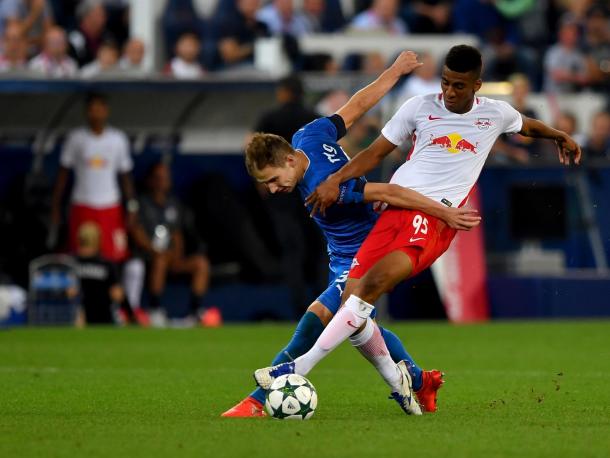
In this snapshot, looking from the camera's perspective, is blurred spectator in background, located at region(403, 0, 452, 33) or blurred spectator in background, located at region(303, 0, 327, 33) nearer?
blurred spectator in background, located at region(303, 0, 327, 33)

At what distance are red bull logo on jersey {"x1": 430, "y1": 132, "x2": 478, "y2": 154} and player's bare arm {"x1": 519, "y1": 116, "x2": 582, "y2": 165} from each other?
0.45 meters

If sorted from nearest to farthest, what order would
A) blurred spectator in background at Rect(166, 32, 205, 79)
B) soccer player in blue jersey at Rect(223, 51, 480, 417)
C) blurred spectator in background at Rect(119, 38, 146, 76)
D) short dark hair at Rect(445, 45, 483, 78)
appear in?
soccer player in blue jersey at Rect(223, 51, 480, 417), short dark hair at Rect(445, 45, 483, 78), blurred spectator in background at Rect(119, 38, 146, 76), blurred spectator in background at Rect(166, 32, 205, 79)

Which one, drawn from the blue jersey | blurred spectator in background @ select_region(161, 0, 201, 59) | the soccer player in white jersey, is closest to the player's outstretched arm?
the blue jersey

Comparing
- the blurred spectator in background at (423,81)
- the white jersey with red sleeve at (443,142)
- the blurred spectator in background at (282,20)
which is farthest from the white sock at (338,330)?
the blurred spectator in background at (282,20)

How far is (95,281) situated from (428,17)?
7.53 m

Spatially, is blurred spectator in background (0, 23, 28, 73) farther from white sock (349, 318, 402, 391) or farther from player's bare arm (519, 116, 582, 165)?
white sock (349, 318, 402, 391)

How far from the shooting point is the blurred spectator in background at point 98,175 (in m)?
18.2

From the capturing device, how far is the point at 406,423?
8078mm

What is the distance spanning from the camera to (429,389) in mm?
8805

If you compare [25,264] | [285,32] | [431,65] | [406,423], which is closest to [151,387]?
[406,423]

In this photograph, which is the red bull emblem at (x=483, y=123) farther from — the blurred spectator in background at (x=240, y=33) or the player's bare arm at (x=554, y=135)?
the blurred spectator in background at (x=240, y=33)

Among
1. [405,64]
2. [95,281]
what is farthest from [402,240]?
[95,281]

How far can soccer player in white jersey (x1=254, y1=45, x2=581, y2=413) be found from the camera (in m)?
8.25

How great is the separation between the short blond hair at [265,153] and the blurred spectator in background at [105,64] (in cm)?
1037
